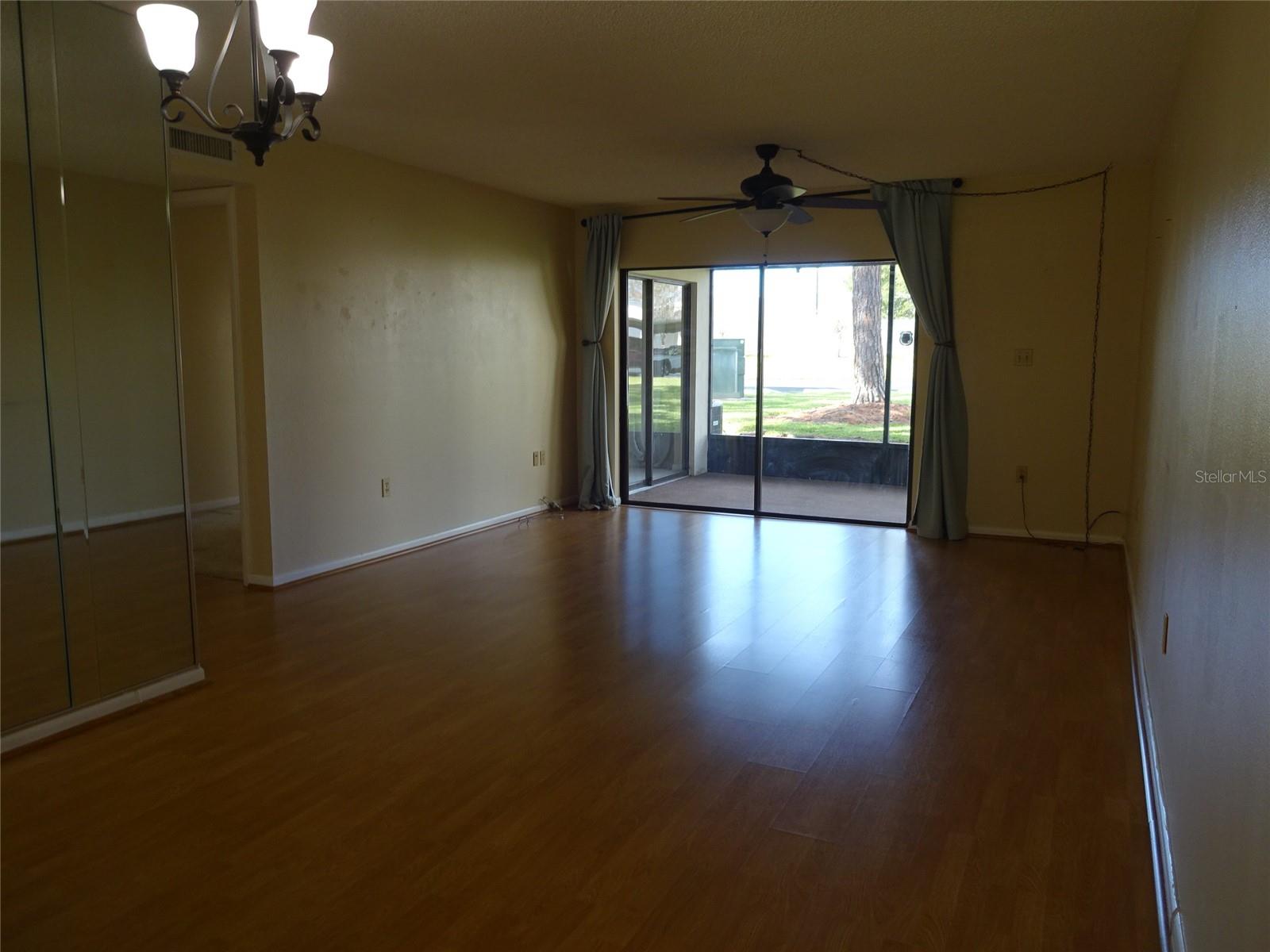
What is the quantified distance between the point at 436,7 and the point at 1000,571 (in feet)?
14.8

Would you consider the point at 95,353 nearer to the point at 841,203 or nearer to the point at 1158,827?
the point at 1158,827

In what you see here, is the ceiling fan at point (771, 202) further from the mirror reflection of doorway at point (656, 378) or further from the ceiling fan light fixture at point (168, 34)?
the ceiling fan light fixture at point (168, 34)

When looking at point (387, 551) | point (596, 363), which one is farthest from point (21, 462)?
point (596, 363)

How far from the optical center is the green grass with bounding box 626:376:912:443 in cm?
732

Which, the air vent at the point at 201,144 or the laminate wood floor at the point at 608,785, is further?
the air vent at the point at 201,144

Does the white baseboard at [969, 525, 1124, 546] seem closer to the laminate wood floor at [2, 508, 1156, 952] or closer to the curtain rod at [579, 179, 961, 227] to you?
the laminate wood floor at [2, 508, 1156, 952]

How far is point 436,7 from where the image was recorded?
3.26m

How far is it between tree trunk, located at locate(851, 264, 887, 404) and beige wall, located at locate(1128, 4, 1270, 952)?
354 cm

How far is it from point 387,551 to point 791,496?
3454mm

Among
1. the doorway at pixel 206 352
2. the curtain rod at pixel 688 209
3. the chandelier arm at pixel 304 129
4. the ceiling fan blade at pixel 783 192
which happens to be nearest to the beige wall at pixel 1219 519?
the ceiling fan blade at pixel 783 192

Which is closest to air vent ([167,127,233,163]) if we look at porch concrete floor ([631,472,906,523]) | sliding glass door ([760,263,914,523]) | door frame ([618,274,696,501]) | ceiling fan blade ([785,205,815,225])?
ceiling fan blade ([785,205,815,225])

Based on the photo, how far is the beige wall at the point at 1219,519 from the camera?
1.44 meters

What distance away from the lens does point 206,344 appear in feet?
25.3

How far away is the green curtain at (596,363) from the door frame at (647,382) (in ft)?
0.62
